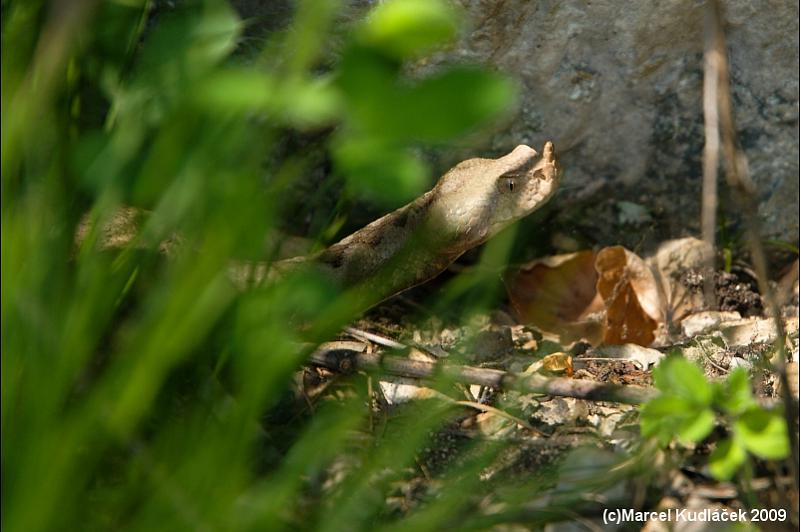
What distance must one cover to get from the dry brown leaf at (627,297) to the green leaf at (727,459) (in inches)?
50.3

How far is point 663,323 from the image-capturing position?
2.95 metres

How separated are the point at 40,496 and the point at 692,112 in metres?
2.31

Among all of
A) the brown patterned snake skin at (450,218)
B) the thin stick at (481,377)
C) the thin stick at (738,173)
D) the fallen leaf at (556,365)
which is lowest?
the fallen leaf at (556,365)

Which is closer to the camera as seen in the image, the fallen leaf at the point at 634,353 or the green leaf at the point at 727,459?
the green leaf at the point at 727,459

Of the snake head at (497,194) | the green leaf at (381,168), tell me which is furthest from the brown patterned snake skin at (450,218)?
the green leaf at (381,168)

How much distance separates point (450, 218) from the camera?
2.75 metres

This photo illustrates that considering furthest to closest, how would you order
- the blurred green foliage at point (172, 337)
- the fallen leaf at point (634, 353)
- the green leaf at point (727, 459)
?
the fallen leaf at point (634, 353) < the green leaf at point (727, 459) < the blurred green foliage at point (172, 337)

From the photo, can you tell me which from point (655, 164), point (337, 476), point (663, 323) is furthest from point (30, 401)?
point (655, 164)

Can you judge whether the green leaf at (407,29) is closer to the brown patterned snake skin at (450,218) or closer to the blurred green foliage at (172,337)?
the blurred green foliage at (172,337)

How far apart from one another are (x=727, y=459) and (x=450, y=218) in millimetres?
1308

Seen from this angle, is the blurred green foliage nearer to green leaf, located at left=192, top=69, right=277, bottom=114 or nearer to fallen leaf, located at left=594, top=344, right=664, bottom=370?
green leaf, located at left=192, top=69, right=277, bottom=114

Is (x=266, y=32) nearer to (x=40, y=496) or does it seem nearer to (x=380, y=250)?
(x=380, y=250)

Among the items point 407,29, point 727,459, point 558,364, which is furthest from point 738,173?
point 558,364

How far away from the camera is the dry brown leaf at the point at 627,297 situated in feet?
9.57
